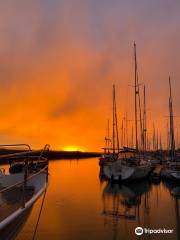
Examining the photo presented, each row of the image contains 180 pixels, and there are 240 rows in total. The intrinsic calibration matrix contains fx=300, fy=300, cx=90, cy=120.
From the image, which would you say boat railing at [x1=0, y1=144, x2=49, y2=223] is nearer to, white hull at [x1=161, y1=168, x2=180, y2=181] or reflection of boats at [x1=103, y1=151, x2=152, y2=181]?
reflection of boats at [x1=103, y1=151, x2=152, y2=181]

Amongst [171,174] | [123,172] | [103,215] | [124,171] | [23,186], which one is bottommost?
[103,215]

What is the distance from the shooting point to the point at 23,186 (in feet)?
17.8

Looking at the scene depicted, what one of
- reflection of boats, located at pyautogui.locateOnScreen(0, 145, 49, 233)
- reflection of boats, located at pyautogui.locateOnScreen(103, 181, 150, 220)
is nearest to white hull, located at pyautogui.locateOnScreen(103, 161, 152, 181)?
reflection of boats, located at pyautogui.locateOnScreen(103, 181, 150, 220)

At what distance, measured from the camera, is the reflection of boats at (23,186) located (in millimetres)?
5512

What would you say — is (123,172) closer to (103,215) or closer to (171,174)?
(171,174)

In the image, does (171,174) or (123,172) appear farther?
(171,174)

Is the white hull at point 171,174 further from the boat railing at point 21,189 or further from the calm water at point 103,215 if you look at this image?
the boat railing at point 21,189

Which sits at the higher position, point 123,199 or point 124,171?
point 124,171

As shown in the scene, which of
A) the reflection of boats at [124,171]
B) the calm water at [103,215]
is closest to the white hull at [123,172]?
the reflection of boats at [124,171]

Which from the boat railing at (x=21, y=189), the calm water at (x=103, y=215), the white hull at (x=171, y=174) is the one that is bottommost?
the calm water at (x=103, y=215)

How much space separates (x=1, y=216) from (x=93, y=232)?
8.83 m

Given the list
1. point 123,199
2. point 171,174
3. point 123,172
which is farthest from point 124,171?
point 123,199

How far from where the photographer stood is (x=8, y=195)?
7.27 metres

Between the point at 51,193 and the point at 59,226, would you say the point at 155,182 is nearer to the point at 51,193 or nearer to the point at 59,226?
the point at 51,193
